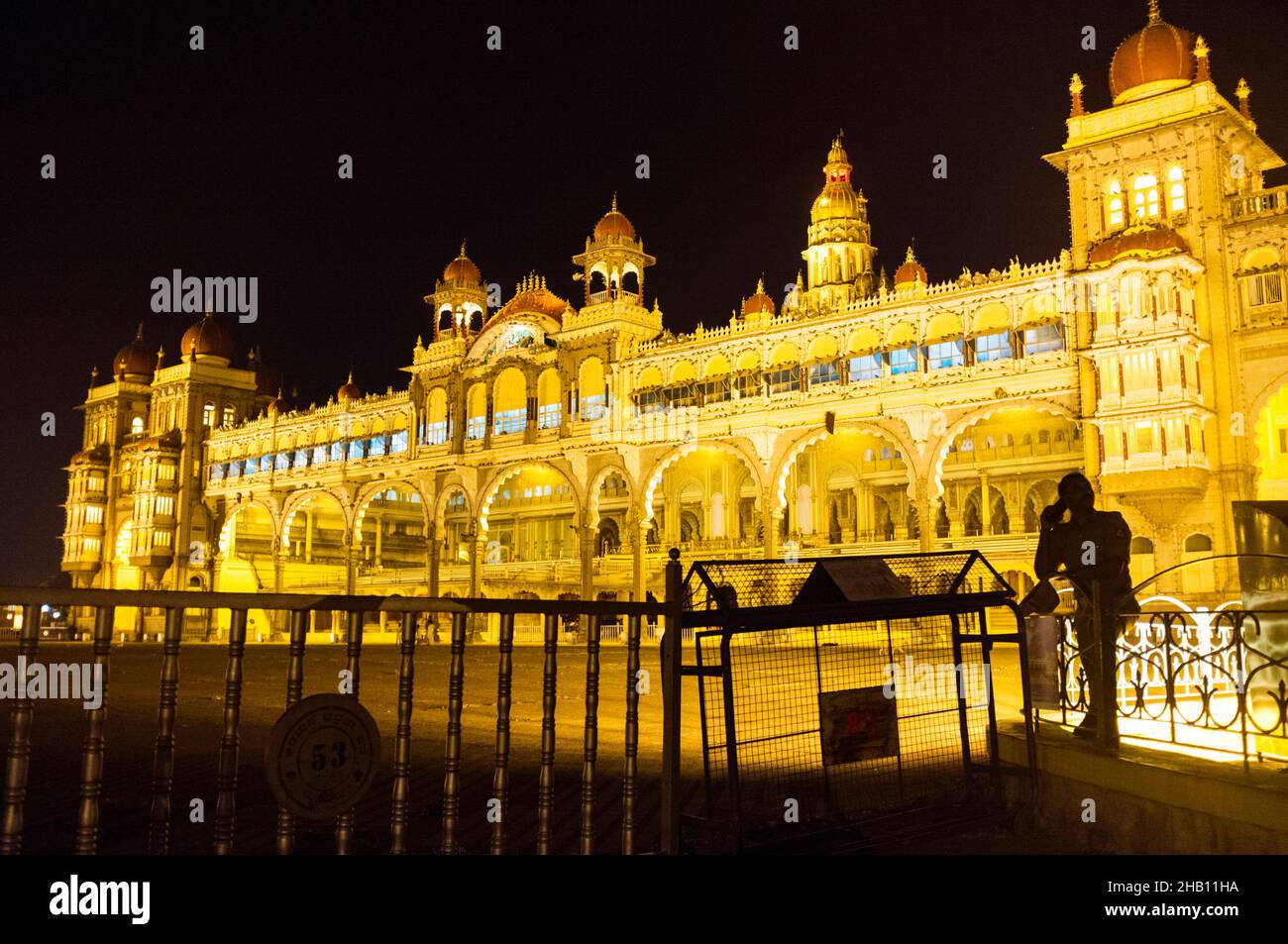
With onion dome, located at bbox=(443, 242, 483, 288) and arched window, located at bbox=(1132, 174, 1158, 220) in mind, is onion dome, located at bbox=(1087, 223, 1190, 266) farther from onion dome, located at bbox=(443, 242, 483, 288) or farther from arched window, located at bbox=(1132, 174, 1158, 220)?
onion dome, located at bbox=(443, 242, 483, 288)

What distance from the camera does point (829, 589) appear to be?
6.07 metres

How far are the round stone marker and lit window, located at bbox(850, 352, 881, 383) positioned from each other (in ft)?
95.5

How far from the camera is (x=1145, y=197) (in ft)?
89.0

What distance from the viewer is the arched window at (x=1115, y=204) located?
27500 mm

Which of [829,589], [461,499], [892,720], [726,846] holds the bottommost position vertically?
[726,846]

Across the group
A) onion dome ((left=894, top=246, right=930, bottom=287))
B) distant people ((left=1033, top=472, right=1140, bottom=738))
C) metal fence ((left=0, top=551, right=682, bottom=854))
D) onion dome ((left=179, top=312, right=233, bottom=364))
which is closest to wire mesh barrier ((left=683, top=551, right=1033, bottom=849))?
metal fence ((left=0, top=551, right=682, bottom=854))

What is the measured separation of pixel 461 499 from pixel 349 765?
2098 inches

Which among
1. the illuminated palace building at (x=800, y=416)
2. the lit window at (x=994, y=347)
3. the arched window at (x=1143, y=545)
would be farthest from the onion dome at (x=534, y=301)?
the arched window at (x=1143, y=545)

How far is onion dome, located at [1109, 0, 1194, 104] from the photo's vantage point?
2712 cm

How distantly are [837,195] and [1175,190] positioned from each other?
88.4ft

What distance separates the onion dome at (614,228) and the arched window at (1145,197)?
18678 mm

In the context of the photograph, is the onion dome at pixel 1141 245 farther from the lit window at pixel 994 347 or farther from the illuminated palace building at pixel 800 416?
the lit window at pixel 994 347
